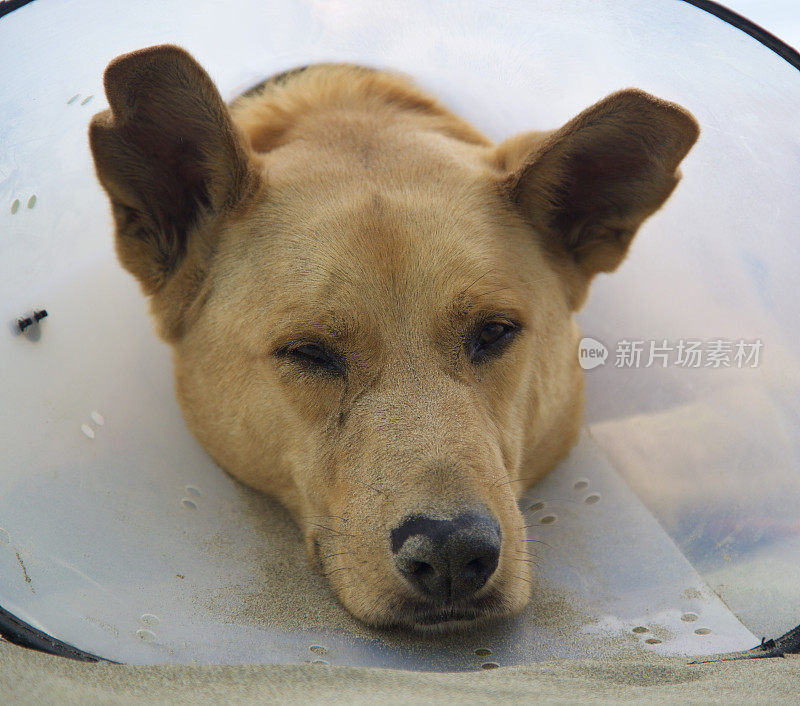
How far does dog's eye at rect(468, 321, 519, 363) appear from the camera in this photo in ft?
8.45

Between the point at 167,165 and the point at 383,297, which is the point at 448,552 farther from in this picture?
the point at 167,165

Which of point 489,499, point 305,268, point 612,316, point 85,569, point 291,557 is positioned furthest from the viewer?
point 612,316

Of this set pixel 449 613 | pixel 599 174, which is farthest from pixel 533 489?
pixel 599 174

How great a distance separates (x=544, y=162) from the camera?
9.20 ft

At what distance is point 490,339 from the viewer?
262cm

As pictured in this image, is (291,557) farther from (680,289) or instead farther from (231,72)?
(231,72)

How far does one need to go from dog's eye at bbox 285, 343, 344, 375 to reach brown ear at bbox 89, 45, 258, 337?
61 cm

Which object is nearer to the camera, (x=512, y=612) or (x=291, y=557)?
(x=512, y=612)

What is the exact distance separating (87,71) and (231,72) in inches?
26.5

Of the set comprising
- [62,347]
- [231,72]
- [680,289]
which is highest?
[231,72]

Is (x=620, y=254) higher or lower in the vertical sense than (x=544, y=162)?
lower

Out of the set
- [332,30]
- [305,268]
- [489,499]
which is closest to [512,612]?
[489,499]

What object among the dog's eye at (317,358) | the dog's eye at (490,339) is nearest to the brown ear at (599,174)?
the dog's eye at (490,339)

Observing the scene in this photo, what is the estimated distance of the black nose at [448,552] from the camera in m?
2.01
